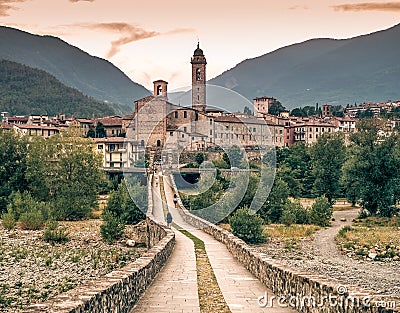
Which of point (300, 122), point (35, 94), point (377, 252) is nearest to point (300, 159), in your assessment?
point (377, 252)

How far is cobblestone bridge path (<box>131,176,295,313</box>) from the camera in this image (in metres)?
9.98

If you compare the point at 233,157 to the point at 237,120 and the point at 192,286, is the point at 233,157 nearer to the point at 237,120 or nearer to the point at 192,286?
the point at 237,120

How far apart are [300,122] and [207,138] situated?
3602 cm

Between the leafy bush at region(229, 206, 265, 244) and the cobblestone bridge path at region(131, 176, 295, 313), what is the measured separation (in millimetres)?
12222

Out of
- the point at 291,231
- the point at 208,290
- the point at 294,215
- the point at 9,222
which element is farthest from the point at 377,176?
the point at 208,290

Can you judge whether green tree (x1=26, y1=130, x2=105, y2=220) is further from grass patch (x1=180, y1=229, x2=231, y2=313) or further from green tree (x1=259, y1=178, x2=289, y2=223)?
grass patch (x1=180, y1=229, x2=231, y2=313)

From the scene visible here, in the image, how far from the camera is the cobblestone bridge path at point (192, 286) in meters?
9.98

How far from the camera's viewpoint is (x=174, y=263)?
53.2 ft

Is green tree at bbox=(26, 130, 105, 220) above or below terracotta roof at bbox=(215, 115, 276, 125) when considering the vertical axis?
below

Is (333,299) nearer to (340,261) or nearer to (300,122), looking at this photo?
(340,261)

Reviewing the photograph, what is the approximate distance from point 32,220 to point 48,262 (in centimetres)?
1286

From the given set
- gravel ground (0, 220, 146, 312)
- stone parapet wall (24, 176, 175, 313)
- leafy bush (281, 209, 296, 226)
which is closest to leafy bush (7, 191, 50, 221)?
gravel ground (0, 220, 146, 312)

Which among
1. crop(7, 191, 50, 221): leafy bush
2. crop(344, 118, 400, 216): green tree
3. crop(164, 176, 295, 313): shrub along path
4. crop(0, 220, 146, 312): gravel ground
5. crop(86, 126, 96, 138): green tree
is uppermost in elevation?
crop(86, 126, 96, 138): green tree

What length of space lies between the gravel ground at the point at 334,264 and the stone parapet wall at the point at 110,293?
9708mm
